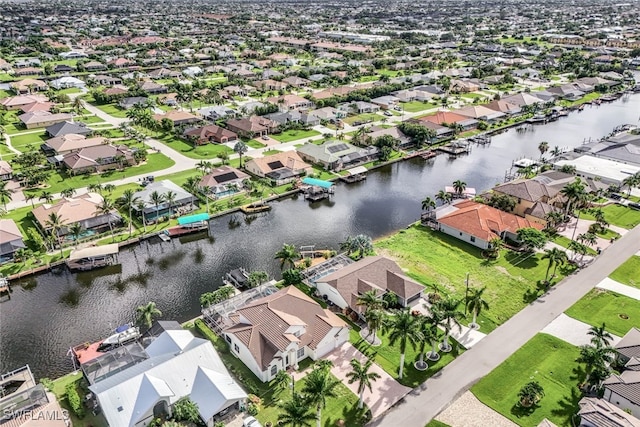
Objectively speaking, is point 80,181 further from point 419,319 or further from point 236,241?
point 419,319

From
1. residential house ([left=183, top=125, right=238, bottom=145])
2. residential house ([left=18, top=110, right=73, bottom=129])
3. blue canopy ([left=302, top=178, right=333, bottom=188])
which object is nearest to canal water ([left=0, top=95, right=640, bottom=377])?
blue canopy ([left=302, top=178, right=333, bottom=188])

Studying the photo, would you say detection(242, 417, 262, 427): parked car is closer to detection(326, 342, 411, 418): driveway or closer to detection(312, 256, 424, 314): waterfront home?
detection(326, 342, 411, 418): driveway

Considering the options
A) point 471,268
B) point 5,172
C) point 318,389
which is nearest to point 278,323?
point 318,389

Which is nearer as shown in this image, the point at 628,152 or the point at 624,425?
the point at 624,425

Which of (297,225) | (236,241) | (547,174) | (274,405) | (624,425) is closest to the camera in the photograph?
(624,425)

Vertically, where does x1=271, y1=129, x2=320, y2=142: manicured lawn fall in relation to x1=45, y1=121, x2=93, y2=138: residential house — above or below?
below

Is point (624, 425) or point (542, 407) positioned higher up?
point (624, 425)

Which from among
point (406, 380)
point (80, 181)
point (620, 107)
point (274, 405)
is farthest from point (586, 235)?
point (620, 107)
